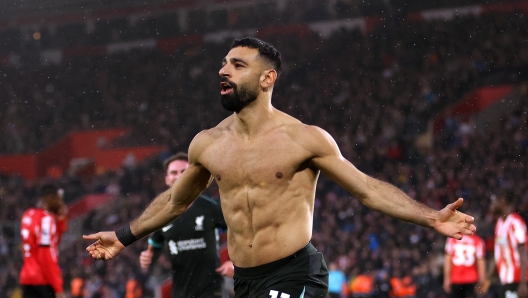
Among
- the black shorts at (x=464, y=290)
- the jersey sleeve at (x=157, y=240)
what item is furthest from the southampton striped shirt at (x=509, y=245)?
the jersey sleeve at (x=157, y=240)

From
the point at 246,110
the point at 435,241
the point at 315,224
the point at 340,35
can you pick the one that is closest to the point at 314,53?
the point at 340,35

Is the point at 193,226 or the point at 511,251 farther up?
the point at 511,251

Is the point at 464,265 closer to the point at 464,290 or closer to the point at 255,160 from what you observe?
the point at 464,290

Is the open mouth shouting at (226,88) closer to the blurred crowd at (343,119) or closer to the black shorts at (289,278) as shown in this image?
the black shorts at (289,278)

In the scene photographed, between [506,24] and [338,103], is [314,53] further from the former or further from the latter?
[506,24]

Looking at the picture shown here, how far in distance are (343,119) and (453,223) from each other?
1715cm

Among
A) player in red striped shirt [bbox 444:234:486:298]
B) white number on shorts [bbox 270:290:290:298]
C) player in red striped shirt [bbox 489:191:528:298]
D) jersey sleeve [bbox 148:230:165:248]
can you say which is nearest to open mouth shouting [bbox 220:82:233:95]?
white number on shorts [bbox 270:290:290:298]

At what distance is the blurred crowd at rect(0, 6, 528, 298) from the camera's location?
14.7m

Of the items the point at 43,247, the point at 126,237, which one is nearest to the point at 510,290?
the point at 43,247

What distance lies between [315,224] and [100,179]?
9192mm

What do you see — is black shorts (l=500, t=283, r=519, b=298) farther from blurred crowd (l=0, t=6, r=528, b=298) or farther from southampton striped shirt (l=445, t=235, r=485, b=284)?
blurred crowd (l=0, t=6, r=528, b=298)

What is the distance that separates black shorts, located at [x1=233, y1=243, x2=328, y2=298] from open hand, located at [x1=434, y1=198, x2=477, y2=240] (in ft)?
2.28

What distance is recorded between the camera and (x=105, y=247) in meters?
4.28

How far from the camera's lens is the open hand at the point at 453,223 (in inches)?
140
